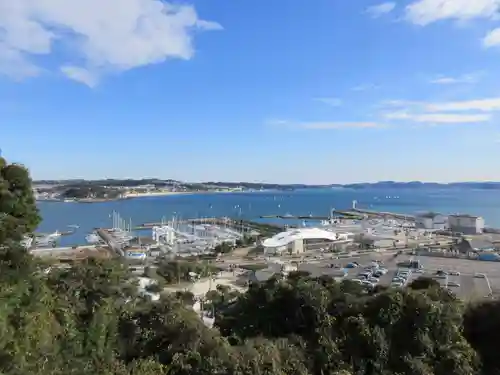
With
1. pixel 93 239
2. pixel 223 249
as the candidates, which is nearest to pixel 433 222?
pixel 223 249

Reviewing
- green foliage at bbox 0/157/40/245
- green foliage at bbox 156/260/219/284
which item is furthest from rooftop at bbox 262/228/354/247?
green foliage at bbox 0/157/40/245

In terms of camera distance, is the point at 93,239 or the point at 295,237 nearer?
the point at 295,237

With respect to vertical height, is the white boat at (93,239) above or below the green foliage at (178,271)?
below

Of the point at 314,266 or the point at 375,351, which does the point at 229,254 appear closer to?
the point at 314,266

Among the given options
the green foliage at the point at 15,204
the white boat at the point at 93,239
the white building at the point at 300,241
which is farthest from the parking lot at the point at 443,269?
the white boat at the point at 93,239

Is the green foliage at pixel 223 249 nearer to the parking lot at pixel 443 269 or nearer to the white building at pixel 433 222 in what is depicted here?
the parking lot at pixel 443 269

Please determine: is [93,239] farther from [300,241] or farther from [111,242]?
[300,241]

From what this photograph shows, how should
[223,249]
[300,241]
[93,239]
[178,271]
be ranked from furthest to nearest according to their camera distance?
[93,239] → [300,241] → [223,249] → [178,271]
